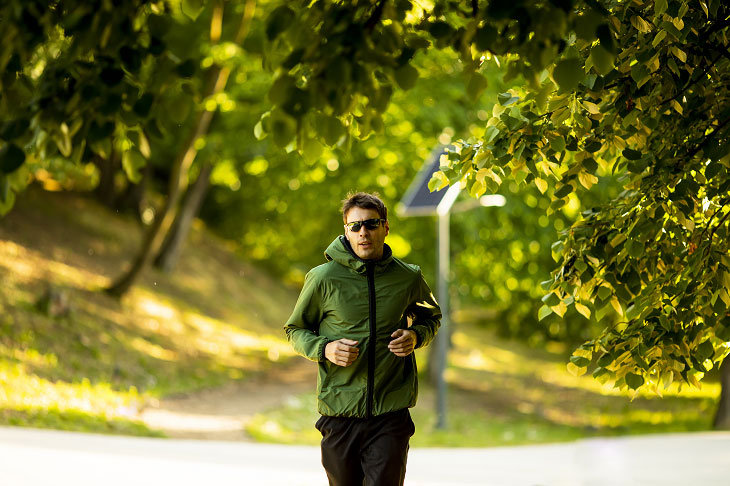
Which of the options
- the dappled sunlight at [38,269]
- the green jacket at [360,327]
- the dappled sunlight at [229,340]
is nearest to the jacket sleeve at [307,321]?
the green jacket at [360,327]

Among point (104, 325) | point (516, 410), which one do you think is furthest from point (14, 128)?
point (516, 410)

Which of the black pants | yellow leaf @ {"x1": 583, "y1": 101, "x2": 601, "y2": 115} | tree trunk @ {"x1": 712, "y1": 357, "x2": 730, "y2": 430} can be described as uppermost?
tree trunk @ {"x1": 712, "y1": 357, "x2": 730, "y2": 430}

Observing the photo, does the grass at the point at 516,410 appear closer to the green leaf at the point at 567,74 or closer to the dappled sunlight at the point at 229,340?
the dappled sunlight at the point at 229,340

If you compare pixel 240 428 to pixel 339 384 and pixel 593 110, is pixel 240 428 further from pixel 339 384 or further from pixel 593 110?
pixel 593 110

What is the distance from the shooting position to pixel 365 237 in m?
4.32

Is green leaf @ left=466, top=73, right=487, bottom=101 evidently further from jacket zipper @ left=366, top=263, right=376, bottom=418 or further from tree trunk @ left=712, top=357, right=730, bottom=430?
tree trunk @ left=712, top=357, right=730, bottom=430

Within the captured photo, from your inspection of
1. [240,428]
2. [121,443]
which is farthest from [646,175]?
[240,428]

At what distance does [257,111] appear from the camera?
1930 centimetres

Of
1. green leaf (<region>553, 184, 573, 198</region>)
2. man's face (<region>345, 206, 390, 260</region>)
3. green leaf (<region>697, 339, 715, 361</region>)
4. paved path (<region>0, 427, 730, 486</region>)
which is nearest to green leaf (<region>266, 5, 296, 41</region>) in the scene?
man's face (<region>345, 206, 390, 260</region>)

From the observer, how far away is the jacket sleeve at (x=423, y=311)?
14.6 ft

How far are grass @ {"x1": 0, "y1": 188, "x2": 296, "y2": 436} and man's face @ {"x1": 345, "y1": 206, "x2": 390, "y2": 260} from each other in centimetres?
723

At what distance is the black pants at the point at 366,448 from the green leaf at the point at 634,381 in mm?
1104

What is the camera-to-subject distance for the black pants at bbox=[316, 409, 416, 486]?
166 inches

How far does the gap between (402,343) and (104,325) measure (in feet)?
42.5
